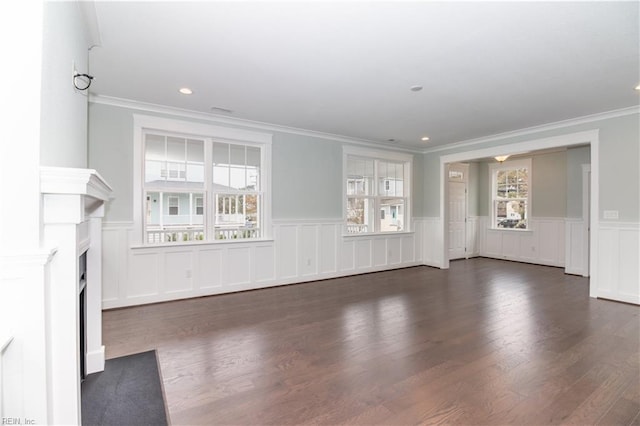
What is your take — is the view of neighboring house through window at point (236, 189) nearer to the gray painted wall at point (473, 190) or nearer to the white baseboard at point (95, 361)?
the white baseboard at point (95, 361)

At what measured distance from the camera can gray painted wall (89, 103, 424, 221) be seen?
3.86m

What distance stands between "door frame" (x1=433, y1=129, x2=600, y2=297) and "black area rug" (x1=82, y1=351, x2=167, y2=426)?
5593mm

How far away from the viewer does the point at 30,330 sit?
117 centimetres

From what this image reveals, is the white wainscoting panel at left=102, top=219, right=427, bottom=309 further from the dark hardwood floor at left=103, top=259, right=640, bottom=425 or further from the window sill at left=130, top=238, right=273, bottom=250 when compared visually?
the dark hardwood floor at left=103, top=259, right=640, bottom=425

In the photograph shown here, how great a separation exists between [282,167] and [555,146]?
14.4 feet

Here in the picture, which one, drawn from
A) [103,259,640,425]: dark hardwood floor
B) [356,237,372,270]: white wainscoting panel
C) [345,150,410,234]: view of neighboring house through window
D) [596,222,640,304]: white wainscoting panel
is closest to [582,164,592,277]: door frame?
[596,222,640,304]: white wainscoting panel

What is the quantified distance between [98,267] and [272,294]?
2.61 meters

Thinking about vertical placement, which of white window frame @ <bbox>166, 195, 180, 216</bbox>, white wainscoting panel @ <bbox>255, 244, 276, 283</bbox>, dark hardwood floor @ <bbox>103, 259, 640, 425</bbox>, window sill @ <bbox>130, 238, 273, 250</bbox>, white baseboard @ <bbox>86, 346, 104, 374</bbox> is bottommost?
dark hardwood floor @ <bbox>103, 259, 640, 425</bbox>

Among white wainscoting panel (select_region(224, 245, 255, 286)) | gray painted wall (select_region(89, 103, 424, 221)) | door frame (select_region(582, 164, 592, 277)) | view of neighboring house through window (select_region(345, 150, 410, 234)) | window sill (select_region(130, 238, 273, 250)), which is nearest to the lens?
gray painted wall (select_region(89, 103, 424, 221))

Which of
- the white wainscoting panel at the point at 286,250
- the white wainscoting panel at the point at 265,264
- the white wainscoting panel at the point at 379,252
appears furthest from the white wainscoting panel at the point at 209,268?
the white wainscoting panel at the point at 379,252

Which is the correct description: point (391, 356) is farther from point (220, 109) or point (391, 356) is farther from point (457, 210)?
point (457, 210)

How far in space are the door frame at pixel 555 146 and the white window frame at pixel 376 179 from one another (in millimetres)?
664

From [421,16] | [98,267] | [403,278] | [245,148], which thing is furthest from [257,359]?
[403,278]

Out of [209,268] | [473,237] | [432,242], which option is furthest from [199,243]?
[473,237]
